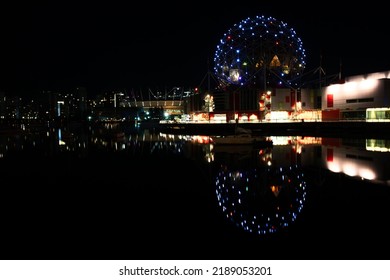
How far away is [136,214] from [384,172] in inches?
406

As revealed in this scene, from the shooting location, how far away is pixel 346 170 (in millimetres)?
16484

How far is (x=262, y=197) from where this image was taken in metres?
11.7

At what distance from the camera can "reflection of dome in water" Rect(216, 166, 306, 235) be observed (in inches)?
362

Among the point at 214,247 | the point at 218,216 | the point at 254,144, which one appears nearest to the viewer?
the point at 214,247

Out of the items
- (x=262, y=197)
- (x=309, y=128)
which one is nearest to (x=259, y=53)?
(x=309, y=128)

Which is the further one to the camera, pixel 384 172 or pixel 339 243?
pixel 384 172

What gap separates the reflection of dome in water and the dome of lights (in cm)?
3890

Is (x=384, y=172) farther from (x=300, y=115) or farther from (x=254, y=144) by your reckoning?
(x=300, y=115)

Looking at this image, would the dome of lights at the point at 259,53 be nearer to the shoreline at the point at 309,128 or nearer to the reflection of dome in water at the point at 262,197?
the shoreline at the point at 309,128

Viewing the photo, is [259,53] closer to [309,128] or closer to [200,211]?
[309,128]

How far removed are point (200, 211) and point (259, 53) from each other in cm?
4651

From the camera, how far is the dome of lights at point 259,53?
176 feet

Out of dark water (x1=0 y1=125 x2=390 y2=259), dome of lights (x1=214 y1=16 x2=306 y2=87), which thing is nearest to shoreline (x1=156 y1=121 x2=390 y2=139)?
dome of lights (x1=214 y1=16 x2=306 y2=87)

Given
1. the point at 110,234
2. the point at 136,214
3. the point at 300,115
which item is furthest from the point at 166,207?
the point at 300,115
